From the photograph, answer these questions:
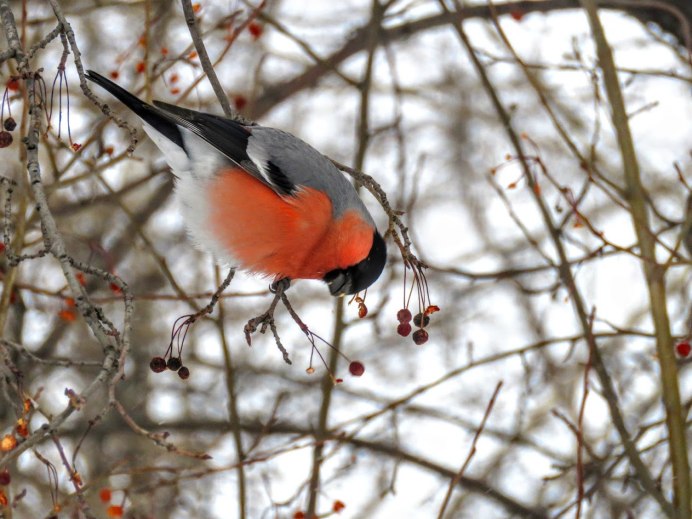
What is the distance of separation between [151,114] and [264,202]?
1.88ft

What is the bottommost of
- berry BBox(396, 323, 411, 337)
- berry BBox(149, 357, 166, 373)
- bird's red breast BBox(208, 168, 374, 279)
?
berry BBox(149, 357, 166, 373)

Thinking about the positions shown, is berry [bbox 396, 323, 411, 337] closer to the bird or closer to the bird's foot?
the bird

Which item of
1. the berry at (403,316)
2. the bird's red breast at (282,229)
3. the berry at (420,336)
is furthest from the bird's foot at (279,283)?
the berry at (420,336)

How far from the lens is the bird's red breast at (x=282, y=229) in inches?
128

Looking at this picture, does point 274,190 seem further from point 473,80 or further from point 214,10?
point 473,80

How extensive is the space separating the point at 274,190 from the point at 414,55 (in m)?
4.91

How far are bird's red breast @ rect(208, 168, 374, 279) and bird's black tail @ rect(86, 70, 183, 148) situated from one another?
0.26 metres

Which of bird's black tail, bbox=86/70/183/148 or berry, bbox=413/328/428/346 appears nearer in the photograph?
berry, bbox=413/328/428/346

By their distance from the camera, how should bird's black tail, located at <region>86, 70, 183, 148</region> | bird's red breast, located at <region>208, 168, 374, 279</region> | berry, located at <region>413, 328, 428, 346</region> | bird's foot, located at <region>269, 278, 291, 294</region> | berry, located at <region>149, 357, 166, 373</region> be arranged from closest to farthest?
berry, located at <region>149, 357, 166, 373</region> → berry, located at <region>413, 328, 428, 346</region> → bird's black tail, located at <region>86, 70, 183, 148</region> → bird's foot, located at <region>269, 278, 291, 294</region> → bird's red breast, located at <region>208, 168, 374, 279</region>

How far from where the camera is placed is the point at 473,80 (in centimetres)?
795

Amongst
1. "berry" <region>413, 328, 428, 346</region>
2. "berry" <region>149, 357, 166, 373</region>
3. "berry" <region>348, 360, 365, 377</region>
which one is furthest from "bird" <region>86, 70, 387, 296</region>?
"berry" <region>149, 357, 166, 373</region>

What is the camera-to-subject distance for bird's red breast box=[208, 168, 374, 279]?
325cm

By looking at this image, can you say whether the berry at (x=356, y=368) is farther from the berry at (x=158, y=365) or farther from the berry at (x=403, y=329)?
the berry at (x=158, y=365)

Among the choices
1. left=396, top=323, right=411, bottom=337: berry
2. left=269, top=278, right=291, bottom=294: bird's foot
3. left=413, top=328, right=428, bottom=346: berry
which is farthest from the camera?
left=269, top=278, right=291, bottom=294: bird's foot
